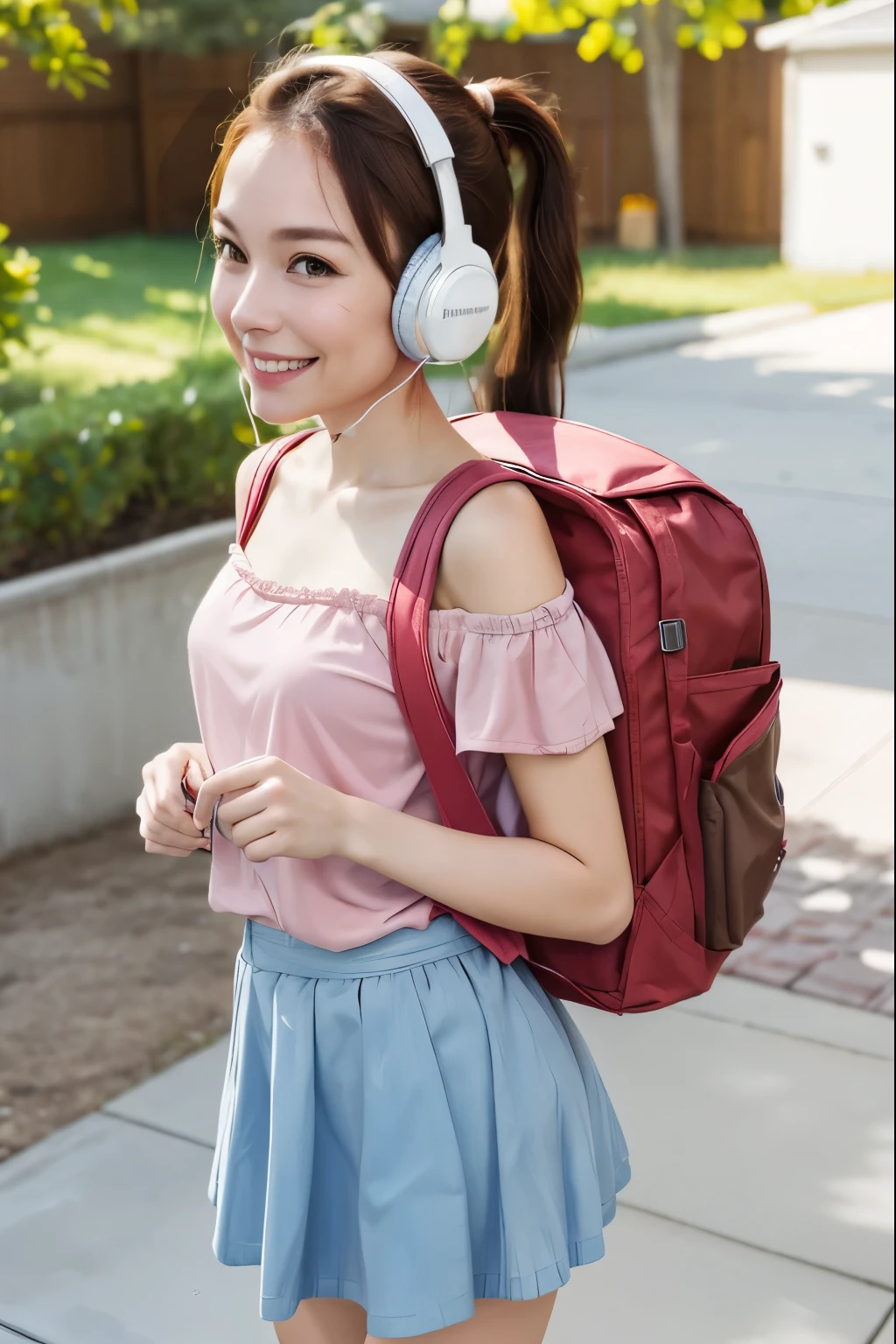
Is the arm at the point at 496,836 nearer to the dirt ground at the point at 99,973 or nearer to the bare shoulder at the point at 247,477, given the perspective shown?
the bare shoulder at the point at 247,477

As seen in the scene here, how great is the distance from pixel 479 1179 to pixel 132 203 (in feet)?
73.6

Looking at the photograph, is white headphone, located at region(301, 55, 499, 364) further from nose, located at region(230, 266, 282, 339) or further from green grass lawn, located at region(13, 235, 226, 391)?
green grass lawn, located at region(13, 235, 226, 391)

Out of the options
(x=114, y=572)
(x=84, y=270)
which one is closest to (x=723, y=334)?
(x=84, y=270)

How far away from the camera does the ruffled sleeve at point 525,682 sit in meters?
1.72

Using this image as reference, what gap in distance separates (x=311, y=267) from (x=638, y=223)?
21091 millimetres

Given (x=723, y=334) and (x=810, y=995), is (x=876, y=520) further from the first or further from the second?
(x=723, y=334)

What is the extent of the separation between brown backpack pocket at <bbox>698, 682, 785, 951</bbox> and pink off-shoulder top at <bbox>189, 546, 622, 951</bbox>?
164mm

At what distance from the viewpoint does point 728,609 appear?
6.01 feet

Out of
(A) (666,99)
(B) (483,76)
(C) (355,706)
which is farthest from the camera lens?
(B) (483,76)

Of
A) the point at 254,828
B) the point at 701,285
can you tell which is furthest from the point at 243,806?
the point at 701,285

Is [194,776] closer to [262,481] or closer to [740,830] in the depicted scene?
[262,481]

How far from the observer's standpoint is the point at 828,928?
484 centimetres

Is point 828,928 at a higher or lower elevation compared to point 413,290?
lower

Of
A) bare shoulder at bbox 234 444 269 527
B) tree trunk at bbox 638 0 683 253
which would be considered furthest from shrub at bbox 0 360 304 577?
tree trunk at bbox 638 0 683 253
